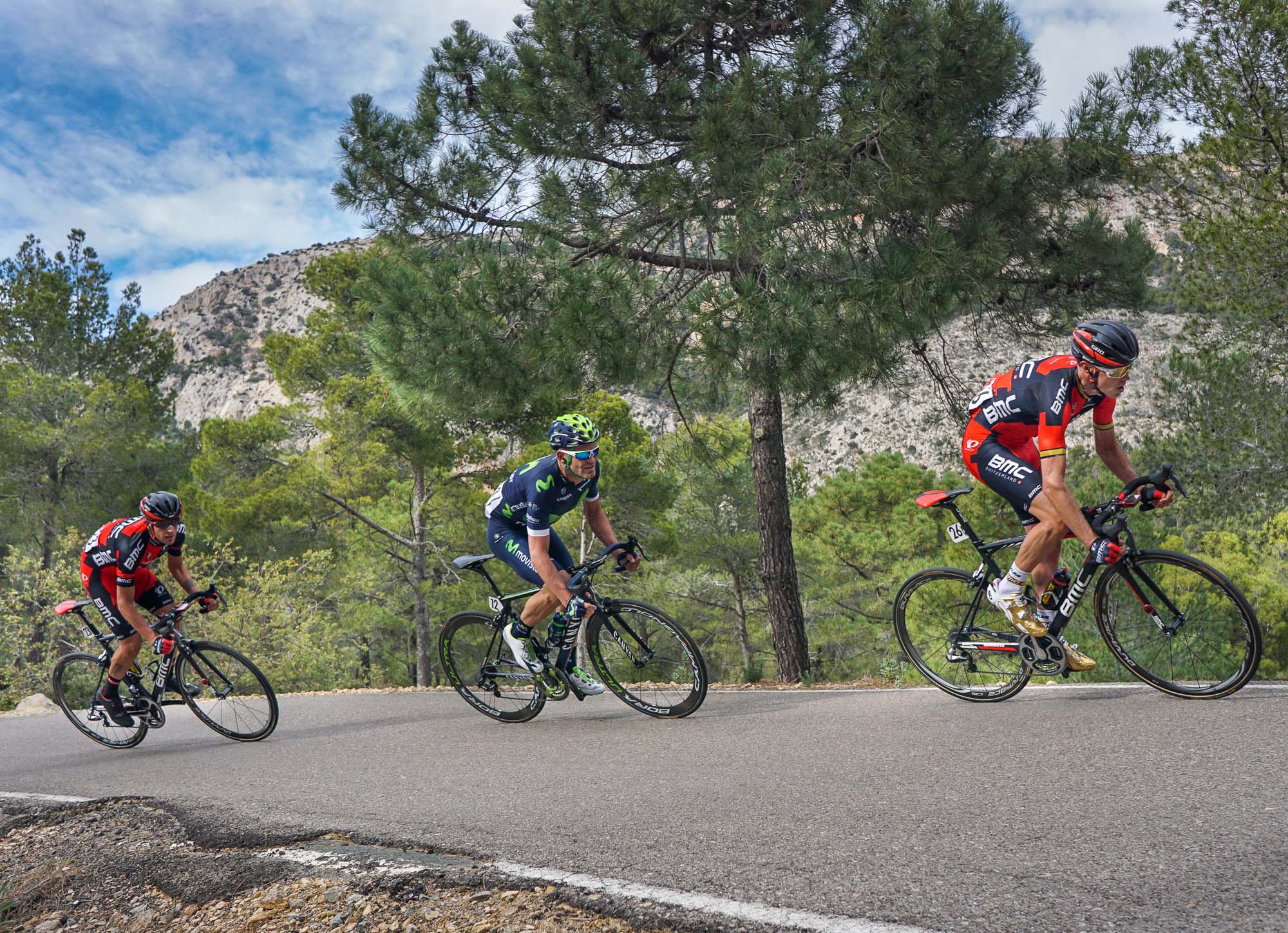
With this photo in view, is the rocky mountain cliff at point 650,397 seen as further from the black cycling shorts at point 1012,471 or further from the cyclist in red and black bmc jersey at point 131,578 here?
the cyclist in red and black bmc jersey at point 131,578

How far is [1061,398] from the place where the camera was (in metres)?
4.80

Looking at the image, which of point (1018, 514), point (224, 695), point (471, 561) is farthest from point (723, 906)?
point (224, 695)

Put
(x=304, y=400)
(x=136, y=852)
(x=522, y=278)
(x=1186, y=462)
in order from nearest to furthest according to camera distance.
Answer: (x=136, y=852), (x=522, y=278), (x=1186, y=462), (x=304, y=400)

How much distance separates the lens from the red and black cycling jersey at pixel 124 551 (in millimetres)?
6582

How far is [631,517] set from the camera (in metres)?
23.5

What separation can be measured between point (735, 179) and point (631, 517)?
15.4 metres

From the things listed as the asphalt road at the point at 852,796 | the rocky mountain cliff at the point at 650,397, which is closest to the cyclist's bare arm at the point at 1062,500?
the asphalt road at the point at 852,796

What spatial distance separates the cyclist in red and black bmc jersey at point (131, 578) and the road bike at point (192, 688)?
7 cm

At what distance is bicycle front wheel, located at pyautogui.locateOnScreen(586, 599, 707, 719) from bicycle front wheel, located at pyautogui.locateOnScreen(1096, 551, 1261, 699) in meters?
2.49

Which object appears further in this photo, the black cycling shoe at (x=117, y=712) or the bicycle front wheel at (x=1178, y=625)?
the black cycling shoe at (x=117, y=712)

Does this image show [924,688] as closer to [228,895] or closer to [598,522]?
[598,522]

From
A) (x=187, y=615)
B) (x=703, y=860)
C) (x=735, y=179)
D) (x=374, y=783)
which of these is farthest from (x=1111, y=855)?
(x=187, y=615)

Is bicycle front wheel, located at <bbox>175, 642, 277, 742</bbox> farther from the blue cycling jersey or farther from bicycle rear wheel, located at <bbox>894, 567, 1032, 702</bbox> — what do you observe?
bicycle rear wheel, located at <bbox>894, 567, 1032, 702</bbox>

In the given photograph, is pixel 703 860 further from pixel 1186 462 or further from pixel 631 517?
pixel 631 517
